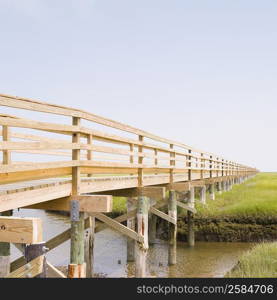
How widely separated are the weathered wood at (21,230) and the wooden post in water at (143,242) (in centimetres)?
544

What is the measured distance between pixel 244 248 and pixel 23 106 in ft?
48.4

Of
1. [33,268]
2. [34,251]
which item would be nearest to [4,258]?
[34,251]

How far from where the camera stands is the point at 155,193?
35.9ft

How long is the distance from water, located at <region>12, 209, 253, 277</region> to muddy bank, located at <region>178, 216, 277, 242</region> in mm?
598

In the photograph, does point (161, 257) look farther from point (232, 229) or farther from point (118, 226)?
point (118, 226)

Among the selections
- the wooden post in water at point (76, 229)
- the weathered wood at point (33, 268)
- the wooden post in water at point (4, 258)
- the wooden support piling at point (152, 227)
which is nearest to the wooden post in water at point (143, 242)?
the wooden post in water at point (76, 229)

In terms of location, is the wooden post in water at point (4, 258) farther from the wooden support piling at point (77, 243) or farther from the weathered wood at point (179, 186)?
the weathered wood at point (179, 186)

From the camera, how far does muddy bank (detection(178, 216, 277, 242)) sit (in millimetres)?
19984

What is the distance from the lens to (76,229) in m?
7.45

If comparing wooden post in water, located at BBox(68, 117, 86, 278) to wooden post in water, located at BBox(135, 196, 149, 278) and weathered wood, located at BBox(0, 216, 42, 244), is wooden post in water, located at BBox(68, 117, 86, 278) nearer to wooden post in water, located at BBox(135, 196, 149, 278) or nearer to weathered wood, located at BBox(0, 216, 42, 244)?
wooden post in water, located at BBox(135, 196, 149, 278)

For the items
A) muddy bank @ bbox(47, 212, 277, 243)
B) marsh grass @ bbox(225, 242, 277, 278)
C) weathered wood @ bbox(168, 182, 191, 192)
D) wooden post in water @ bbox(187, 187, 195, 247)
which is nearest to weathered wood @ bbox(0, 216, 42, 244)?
marsh grass @ bbox(225, 242, 277, 278)

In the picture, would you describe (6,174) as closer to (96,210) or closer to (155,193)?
(96,210)
